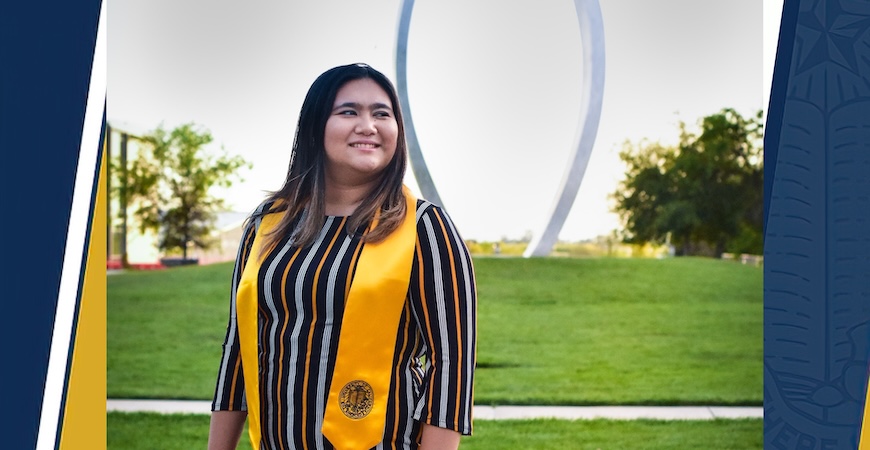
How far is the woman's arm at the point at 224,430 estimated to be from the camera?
1390 mm

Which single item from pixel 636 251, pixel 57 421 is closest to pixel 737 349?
pixel 636 251

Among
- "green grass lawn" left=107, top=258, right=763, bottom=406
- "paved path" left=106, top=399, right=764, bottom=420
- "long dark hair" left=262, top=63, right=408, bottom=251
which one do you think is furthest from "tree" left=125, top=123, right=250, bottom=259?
"long dark hair" left=262, top=63, right=408, bottom=251

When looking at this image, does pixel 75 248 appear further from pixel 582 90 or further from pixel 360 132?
pixel 582 90

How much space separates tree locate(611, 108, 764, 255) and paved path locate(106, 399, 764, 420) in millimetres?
1530

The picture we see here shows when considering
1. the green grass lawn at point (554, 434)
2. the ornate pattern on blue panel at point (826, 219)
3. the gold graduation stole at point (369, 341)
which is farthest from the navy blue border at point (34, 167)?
the ornate pattern on blue panel at point (826, 219)

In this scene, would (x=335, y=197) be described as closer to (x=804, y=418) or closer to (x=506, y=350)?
(x=804, y=418)

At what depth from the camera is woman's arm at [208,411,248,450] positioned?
1390mm

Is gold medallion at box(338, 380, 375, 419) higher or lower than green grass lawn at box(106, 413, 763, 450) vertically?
higher

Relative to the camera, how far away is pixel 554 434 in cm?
366

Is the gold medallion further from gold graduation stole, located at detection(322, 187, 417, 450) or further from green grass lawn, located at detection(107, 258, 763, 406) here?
green grass lawn, located at detection(107, 258, 763, 406)

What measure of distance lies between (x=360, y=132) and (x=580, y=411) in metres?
3.03

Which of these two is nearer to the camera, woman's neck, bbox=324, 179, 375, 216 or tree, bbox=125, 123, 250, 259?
woman's neck, bbox=324, 179, 375, 216

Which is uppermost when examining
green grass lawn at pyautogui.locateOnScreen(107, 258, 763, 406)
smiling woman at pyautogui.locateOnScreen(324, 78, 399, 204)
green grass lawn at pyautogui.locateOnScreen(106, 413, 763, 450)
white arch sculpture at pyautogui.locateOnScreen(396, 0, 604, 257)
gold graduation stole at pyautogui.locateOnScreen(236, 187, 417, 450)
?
white arch sculpture at pyautogui.locateOnScreen(396, 0, 604, 257)

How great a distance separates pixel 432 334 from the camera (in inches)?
49.8
